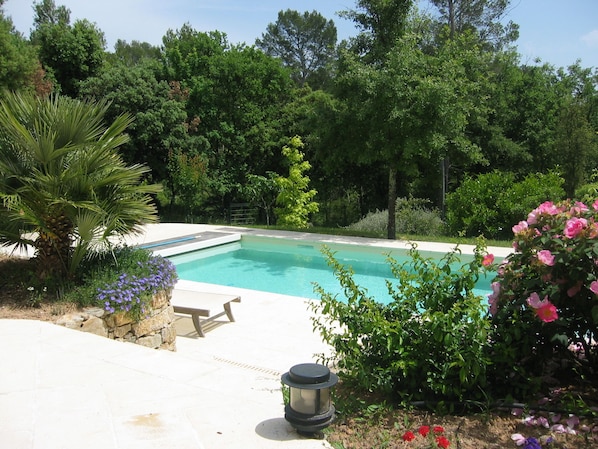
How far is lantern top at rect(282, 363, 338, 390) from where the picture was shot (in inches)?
111

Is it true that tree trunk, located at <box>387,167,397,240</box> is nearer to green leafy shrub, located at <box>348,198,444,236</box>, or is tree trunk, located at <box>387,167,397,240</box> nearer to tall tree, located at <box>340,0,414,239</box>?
tall tree, located at <box>340,0,414,239</box>

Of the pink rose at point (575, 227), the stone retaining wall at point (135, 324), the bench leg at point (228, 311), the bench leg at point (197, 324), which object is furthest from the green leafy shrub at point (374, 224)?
the pink rose at point (575, 227)

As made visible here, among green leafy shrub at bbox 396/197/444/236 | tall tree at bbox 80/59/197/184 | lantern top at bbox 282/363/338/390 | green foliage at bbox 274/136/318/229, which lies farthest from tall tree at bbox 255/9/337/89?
lantern top at bbox 282/363/338/390

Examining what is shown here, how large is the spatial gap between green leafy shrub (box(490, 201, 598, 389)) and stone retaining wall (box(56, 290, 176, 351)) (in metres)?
3.86

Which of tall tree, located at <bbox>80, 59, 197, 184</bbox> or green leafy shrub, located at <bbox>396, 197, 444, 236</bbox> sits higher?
tall tree, located at <bbox>80, 59, 197, 184</bbox>

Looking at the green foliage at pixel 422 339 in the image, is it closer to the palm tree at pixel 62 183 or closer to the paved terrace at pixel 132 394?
the paved terrace at pixel 132 394

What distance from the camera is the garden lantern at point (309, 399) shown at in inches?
112

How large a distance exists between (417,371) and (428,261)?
29.8 inches

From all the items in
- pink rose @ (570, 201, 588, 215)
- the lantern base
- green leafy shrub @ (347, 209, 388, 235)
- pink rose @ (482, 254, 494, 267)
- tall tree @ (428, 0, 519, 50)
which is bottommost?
the lantern base

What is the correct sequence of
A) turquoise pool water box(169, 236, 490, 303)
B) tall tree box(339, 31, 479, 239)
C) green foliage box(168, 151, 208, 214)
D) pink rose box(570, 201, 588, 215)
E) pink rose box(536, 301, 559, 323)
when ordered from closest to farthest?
1. pink rose box(536, 301, 559, 323)
2. pink rose box(570, 201, 588, 215)
3. turquoise pool water box(169, 236, 490, 303)
4. tall tree box(339, 31, 479, 239)
5. green foliage box(168, 151, 208, 214)

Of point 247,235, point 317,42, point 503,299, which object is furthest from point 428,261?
point 317,42

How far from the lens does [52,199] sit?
5363 millimetres

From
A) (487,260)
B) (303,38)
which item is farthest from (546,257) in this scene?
(303,38)

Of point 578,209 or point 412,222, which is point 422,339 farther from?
point 412,222
